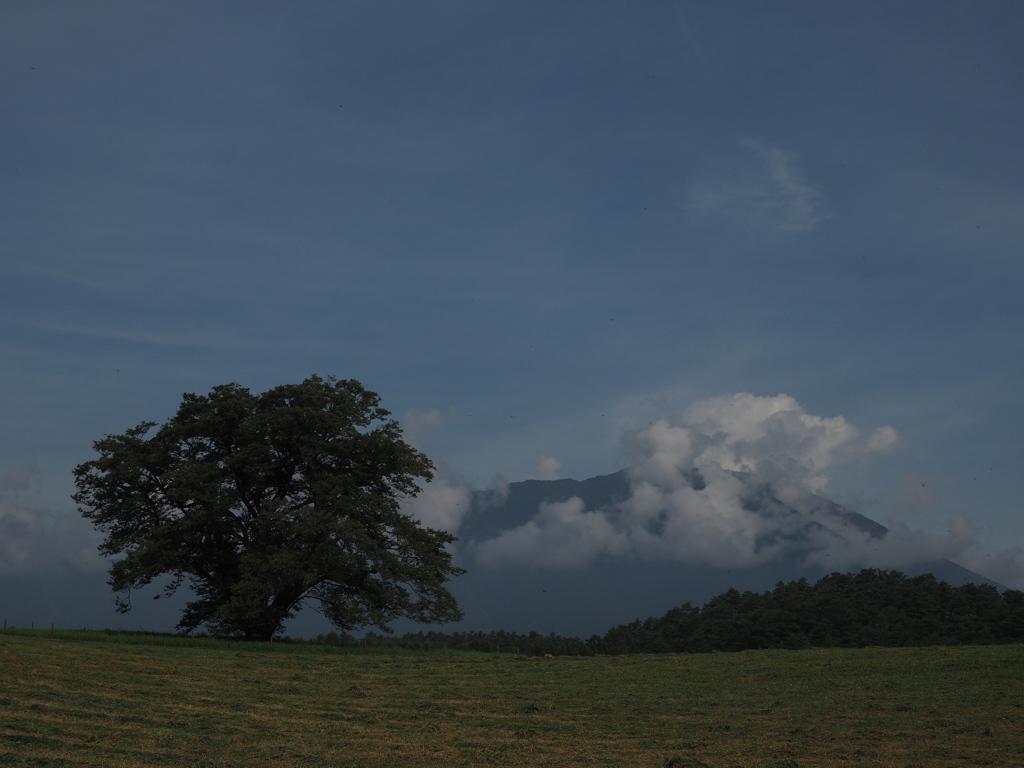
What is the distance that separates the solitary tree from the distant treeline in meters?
18.4

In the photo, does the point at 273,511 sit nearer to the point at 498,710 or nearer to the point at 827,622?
the point at 498,710

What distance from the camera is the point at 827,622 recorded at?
78062mm

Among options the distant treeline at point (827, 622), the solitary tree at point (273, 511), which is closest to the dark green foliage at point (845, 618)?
the distant treeline at point (827, 622)

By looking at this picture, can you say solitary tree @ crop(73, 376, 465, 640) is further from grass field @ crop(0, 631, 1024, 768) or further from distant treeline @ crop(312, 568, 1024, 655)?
distant treeline @ crop(312, 568, 1024, 655)

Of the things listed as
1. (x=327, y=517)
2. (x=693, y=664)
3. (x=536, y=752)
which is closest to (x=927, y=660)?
(x=693, y=664)

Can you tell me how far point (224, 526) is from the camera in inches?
2014

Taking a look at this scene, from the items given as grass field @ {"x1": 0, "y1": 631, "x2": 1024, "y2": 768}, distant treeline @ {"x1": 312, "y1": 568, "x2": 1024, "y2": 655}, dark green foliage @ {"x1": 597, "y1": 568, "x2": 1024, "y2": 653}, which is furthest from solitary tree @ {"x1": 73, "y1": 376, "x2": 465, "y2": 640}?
dark green foliage @ {"x1": 597, "y1": 568, "x2": 1024, "y2": 653}

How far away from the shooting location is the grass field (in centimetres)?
1859

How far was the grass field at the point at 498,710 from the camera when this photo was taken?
1859 centimetres

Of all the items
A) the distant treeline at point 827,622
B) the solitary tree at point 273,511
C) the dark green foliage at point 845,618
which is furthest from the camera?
the dark green foliage at point 845,618

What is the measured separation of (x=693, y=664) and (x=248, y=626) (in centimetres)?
2558

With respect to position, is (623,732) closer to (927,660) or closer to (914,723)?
(914,723)

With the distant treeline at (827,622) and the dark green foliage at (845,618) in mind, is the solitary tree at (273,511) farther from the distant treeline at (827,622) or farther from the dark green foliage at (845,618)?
the dark green foliage at (845,618)

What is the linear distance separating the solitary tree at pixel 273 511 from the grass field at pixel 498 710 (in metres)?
7.29
